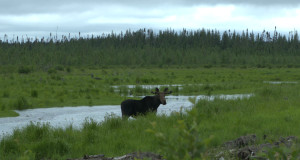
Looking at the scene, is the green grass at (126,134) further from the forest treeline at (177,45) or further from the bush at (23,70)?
the forest treeline at (177,45)

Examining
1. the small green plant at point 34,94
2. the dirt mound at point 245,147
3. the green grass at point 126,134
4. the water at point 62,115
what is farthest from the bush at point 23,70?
the dirt mound at point 245,147

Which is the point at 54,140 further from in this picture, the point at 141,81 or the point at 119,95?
the point at 141,81

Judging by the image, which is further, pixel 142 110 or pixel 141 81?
pixel 141 81

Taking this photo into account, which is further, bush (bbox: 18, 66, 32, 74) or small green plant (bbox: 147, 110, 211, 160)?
bush (bbox: 18, 66, 32, 74)

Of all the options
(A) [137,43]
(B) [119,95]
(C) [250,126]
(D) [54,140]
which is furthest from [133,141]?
(A) [137,43]

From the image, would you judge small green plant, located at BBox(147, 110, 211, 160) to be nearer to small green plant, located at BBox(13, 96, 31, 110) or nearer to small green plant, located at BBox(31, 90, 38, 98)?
small green plant, located at BBox(13, 96, 31, 110)

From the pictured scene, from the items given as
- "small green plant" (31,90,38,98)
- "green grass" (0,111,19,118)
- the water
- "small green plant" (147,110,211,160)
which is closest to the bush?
"small green plant" (31,90,38,98)

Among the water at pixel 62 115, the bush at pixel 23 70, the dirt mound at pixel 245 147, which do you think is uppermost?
the bush at pixel 23 70

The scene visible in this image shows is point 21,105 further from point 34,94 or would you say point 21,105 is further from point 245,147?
point 245,147

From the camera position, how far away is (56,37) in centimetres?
12438

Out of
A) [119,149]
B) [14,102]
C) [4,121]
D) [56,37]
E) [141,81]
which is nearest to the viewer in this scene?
[119,149]

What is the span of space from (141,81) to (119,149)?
2406 centimetres

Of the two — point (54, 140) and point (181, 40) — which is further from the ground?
point (181, 40)

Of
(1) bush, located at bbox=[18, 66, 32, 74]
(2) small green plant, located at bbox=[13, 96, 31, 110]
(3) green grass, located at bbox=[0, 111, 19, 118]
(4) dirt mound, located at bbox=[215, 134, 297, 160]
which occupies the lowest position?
(3) green grass, located at bbox=[0, 111, 19, 118]
